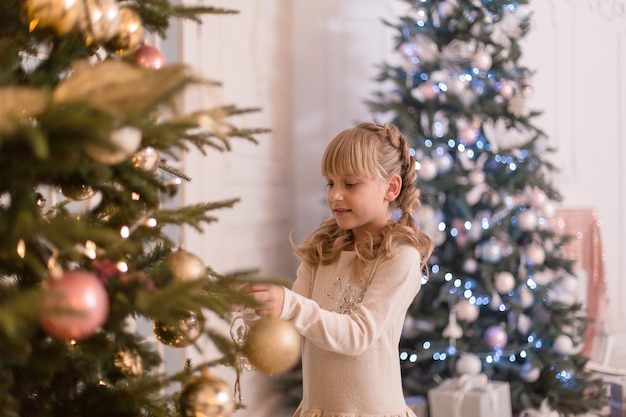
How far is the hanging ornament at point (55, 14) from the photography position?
84 cm

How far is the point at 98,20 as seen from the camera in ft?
2.87

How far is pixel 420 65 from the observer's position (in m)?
3.82

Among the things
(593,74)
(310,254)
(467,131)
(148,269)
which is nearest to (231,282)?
(148,269)

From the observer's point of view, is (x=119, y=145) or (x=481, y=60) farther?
(x=481, y=60)

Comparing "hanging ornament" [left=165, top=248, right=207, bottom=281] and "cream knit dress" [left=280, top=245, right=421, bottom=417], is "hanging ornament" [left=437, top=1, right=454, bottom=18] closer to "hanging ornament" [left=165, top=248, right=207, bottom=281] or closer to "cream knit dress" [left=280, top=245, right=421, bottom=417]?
"cream knit dress" [left=280, top=245, right=421, bottom=417]

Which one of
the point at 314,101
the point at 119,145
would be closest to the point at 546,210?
the point at 314,101

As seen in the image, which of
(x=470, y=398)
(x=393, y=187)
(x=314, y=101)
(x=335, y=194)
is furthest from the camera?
(x=314, y=101)

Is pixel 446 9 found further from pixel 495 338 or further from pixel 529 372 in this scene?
pixel 529 372

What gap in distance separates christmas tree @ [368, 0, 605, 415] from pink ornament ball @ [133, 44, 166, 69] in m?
2.72

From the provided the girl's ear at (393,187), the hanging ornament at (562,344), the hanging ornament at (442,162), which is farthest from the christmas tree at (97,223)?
the hanging ornament at (562,344)

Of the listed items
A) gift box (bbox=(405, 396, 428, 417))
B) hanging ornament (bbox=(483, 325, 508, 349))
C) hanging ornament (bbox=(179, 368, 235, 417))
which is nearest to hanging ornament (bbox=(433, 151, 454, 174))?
hanging ornament (bbox=(483, 325, 508, 349))

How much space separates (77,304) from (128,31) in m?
0.37

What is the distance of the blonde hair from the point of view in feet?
6.32

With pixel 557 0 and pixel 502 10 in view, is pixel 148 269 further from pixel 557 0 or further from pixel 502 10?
pixel 557 0
